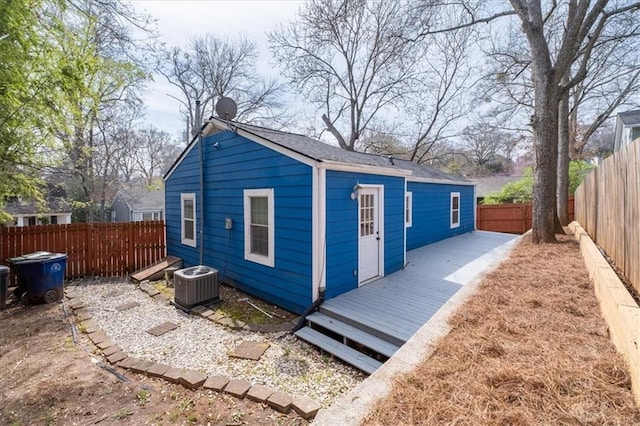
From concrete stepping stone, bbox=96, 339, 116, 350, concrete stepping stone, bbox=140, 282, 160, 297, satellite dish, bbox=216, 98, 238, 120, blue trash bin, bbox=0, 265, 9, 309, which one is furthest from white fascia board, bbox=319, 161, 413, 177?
blue trash bin, bbox=0, 265, 9, 309

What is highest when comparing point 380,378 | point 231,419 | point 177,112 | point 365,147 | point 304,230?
point 177,112

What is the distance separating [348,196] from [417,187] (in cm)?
546

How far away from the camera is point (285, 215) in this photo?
17.3 feet

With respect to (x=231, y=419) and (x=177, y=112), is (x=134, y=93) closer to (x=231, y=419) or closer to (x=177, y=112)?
(x=177, y=112)

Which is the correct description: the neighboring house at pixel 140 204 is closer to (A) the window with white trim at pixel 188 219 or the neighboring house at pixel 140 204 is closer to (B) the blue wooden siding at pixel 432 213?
(A) the window with white trim at pixel 188 219

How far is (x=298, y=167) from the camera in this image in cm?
501

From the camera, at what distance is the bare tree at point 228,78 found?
60.3ft

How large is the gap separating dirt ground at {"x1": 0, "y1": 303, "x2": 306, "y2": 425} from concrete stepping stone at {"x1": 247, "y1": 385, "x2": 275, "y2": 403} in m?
0.05

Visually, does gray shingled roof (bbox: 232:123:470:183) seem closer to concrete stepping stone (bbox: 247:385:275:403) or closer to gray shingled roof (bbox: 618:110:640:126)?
concrete stepping stone (bbox: 247:385:275:403)

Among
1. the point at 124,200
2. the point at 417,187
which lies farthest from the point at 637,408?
the point at 124,200

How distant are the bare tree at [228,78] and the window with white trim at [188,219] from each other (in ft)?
38.9

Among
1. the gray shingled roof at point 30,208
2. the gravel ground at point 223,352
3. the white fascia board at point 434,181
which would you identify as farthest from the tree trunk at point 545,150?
the gray shingled roof at point 30,208

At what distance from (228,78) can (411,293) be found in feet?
61.2

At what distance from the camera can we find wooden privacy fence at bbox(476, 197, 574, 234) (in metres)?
14.5
